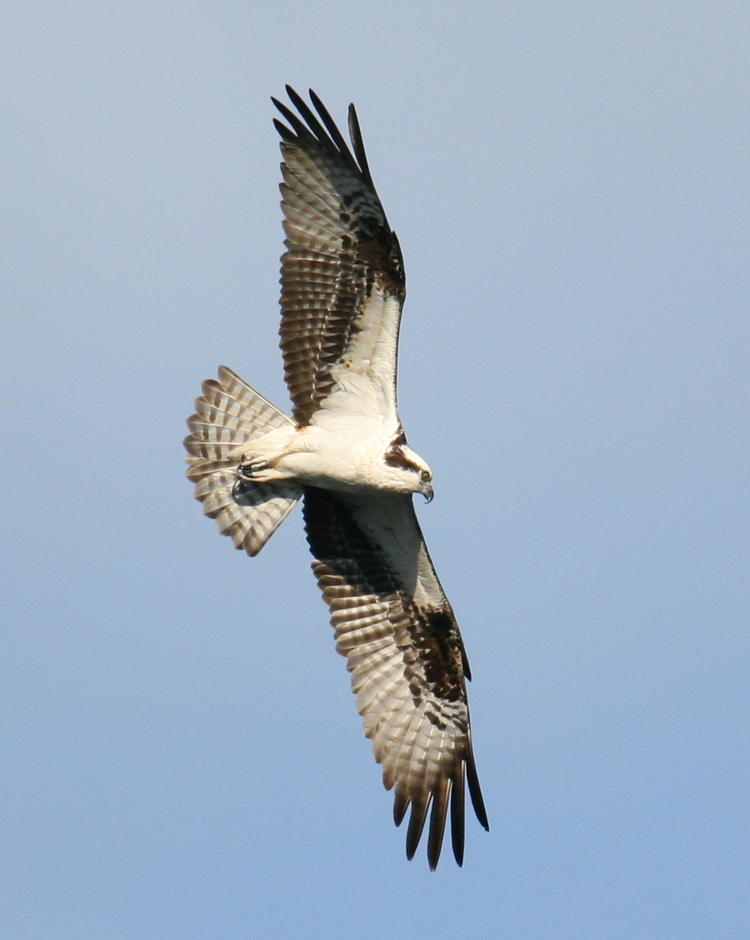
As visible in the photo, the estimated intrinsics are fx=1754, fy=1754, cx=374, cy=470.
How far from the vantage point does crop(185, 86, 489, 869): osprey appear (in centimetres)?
1265

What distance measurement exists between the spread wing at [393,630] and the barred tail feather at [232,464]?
0.36 metres

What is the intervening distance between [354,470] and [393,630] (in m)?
1.53

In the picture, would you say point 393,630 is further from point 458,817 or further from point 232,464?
point 232,464

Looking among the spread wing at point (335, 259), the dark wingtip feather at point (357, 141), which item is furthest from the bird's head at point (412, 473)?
the dark wingtip feather at point (357, 141)

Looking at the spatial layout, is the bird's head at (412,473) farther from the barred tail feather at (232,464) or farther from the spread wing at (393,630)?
the barred tail feather at (232,464)

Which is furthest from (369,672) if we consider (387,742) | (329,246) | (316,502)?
(329,246)

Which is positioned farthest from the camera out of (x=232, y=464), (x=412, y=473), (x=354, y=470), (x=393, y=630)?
(x=393, y=630)

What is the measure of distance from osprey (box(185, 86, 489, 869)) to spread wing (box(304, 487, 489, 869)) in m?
0.01

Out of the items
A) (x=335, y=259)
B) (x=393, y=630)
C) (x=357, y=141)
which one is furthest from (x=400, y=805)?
(x=357, y=141)

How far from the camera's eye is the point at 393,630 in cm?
1352

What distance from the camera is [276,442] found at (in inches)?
513

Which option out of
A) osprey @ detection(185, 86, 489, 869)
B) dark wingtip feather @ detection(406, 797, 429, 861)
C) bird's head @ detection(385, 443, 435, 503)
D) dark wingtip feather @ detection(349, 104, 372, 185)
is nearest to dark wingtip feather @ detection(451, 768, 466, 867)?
osprey @ detection(185, 86, 489, 869)

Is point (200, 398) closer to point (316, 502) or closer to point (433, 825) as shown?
point (316, 502)

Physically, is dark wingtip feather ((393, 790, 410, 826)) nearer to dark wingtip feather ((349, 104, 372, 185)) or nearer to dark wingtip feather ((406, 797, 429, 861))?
dark wingtip feather ((406, 797, 429, 861))
